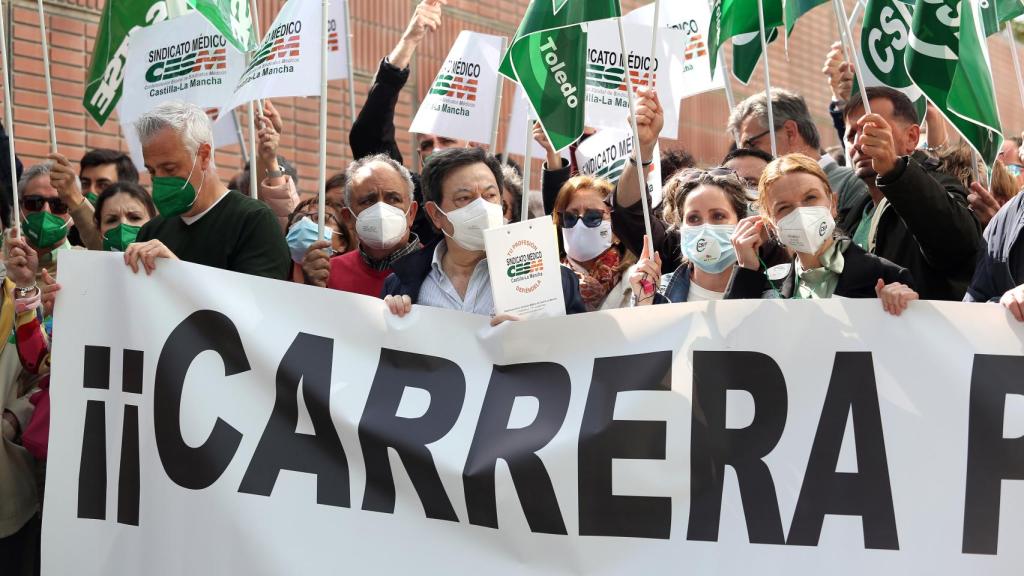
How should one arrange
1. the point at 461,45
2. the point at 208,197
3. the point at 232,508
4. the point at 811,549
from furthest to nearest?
the point at 461,45
the point at 208,197
the point at 232,508
the point at 811,549

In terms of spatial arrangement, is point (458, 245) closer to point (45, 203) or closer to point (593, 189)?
point (593, 189)

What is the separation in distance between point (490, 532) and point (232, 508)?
696 mm

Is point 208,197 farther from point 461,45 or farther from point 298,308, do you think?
point 461,45

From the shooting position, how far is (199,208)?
4.17 m

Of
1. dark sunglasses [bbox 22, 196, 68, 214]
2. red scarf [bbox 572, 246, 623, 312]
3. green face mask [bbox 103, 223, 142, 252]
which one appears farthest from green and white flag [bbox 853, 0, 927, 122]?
dark sunglasses [bbox 22, 196, 68, 214]

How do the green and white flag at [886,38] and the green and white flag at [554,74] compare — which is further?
the green and white flag at [886,38]

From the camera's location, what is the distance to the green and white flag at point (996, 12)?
5578mm

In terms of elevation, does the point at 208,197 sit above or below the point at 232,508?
above

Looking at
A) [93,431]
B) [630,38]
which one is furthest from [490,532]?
[630,38]

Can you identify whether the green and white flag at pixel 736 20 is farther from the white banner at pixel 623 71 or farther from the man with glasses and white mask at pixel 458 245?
the man with glasses and white mask at pixel 458 245

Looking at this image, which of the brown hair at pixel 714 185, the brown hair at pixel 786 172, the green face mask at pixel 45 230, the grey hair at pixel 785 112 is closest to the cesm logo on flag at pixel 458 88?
the grey hair at pixel 785 112

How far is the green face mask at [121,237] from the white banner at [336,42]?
1.17 metres

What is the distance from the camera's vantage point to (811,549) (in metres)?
3.37

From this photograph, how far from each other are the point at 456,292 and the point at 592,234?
700 mm
